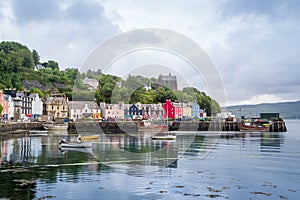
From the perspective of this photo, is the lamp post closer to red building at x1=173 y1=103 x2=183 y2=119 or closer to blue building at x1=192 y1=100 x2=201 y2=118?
red building at x1=173 y1=103 x2=183 y2=119

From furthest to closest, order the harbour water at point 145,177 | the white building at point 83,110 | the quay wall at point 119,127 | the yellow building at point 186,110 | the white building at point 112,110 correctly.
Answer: the yellow building at point 186,110
the white building at point 83,110
the white building at point 112,110
the quay wall at point 119,127
the harbour water at point 145,177

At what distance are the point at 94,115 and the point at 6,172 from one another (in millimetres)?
93430

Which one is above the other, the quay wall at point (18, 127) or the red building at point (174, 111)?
the red building at point (174, 111)

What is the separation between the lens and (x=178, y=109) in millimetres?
134125

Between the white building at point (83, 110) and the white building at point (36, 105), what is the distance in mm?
9151

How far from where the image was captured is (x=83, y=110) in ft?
399

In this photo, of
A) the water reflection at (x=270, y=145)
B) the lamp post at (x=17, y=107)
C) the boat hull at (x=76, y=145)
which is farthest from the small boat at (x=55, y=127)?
the water reflection at (x=270, y=145)

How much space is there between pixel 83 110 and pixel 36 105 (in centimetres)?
1490

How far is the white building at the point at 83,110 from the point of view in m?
120

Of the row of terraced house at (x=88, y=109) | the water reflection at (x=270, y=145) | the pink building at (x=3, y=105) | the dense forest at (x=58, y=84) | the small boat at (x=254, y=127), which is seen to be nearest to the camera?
the water reflection at (x=270, y=145)

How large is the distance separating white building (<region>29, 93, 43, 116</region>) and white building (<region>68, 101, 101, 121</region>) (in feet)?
30.0

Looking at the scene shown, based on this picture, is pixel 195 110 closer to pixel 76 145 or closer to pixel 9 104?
pixel 9 104

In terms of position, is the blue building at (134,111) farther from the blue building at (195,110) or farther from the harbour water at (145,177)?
the harbour water at (145,177)

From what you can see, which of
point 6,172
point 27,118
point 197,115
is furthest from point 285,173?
point 197,115
